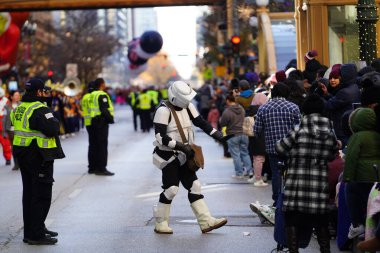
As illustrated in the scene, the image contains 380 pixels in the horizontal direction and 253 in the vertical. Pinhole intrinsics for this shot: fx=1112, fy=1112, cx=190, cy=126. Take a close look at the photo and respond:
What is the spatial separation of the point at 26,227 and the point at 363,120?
4.03 m

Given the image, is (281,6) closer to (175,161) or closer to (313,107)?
(175,161)

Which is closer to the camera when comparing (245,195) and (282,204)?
(282,204)

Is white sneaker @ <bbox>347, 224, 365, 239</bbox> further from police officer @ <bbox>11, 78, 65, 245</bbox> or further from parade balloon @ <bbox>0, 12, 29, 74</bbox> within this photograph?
parade balloon @ <bbox>0, 12, 29, 74</bbox>

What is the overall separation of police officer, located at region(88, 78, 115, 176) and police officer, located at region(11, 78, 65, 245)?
8.80 meters

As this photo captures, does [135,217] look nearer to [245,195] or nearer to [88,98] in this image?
[245,195]

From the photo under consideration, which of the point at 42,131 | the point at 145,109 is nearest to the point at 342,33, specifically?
the point at 42,131

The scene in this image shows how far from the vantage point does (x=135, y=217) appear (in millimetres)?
13719

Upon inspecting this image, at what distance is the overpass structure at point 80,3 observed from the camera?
122 ft

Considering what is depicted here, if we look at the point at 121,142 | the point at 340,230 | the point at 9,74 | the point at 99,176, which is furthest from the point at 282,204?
the point at 9,74

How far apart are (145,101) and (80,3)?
4970 mm

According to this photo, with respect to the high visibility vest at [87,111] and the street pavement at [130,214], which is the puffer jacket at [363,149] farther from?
the high visibility vest at [87,111]

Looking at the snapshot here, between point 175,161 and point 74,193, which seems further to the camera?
point 74,193

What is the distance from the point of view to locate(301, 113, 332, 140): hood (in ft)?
31.2

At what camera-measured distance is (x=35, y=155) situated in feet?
38.0
